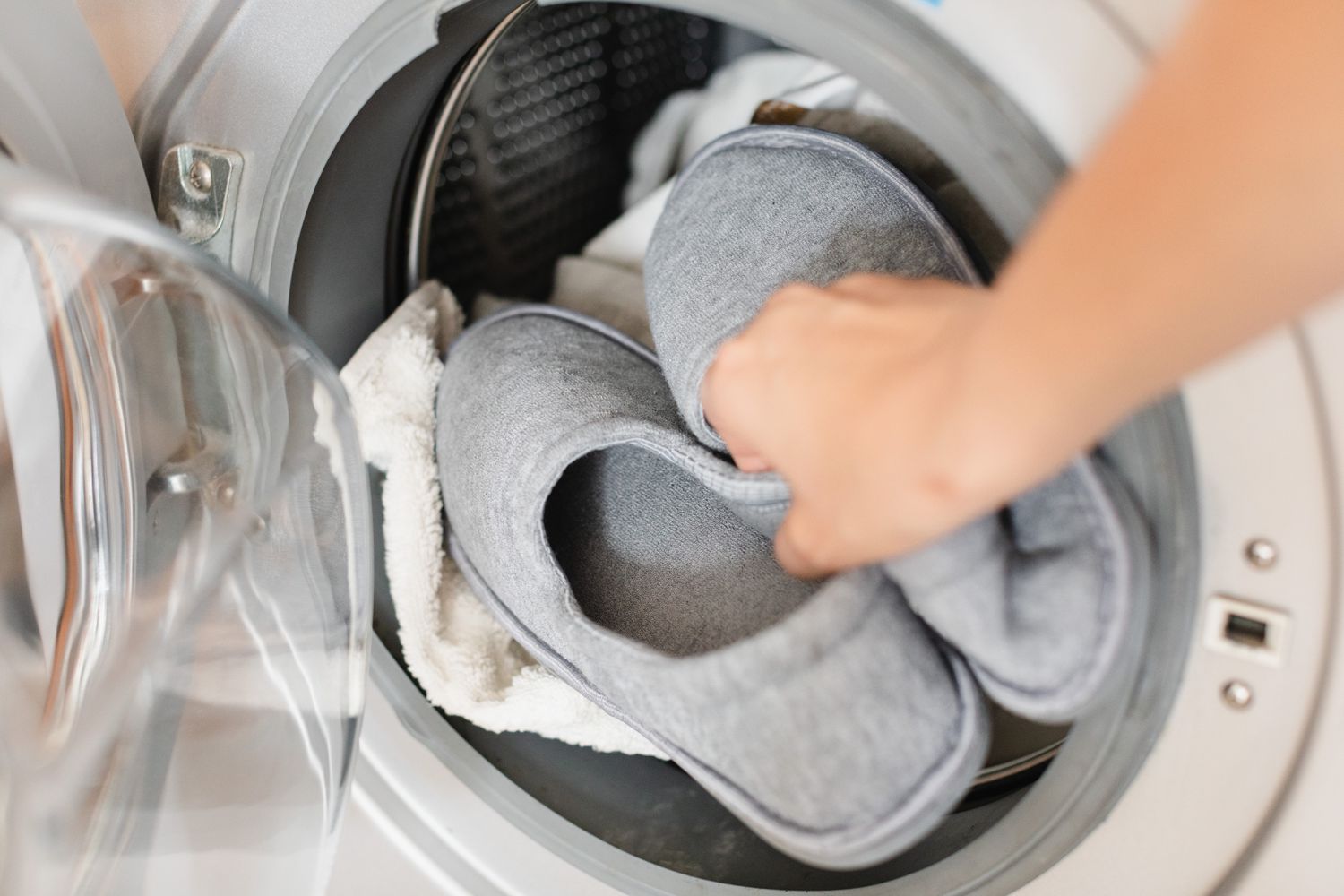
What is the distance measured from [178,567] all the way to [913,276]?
0.42m

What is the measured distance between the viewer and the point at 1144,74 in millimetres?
341

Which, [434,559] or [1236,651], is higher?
[1236,651]

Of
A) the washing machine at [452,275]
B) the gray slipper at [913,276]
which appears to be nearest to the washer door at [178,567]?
the washing machine at [452,275]

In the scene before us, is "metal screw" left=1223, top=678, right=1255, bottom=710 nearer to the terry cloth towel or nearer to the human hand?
the human hand

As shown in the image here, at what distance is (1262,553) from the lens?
35cm

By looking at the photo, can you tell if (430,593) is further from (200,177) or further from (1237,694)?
(1237,694)

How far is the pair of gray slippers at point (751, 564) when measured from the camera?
35 cm

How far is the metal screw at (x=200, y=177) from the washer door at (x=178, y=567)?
8 cm

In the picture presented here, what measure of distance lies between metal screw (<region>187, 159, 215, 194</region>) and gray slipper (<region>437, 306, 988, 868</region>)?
0.17m

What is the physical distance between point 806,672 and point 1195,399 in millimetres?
174

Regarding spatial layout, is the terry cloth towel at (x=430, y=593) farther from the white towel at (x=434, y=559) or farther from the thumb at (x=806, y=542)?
the thumb at (x=806, y=542)

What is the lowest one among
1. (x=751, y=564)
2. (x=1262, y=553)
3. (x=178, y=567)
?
(x=178, y=567)

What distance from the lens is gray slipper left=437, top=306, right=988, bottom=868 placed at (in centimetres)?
37

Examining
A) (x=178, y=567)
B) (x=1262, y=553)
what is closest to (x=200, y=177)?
(x=178, y=567)
